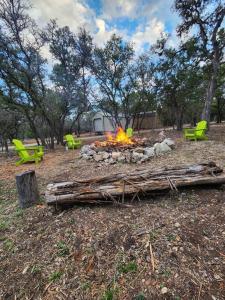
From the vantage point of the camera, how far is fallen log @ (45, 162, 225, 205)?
2.49 m

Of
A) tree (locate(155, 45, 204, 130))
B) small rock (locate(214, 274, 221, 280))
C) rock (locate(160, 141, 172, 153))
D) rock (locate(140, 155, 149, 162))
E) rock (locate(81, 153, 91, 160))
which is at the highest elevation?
tree (locate(155, 45, 204, 130))

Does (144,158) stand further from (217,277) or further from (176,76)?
(176,76)

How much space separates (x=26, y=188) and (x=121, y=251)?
1.96m

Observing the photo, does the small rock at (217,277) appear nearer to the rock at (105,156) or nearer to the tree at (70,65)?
the rock at (105,156)

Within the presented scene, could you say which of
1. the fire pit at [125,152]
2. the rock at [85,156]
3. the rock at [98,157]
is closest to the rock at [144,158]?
the fire pit at [125,152]

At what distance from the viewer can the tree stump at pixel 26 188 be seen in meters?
2.84

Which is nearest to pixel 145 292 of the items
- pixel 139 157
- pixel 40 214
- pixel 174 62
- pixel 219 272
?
pixel 219 272

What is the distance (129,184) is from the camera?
258 centimetres

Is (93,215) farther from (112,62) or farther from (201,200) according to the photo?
(112,62)

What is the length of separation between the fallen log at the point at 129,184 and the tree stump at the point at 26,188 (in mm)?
458

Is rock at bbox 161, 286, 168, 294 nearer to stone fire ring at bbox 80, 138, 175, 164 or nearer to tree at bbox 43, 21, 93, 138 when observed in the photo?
stone fire ring at bbox 80, 138, 175, 164

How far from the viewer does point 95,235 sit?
2.00 meters

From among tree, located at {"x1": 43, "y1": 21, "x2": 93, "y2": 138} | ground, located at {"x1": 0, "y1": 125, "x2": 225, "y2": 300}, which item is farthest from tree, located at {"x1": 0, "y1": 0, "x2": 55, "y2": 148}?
ground, located at {"x1": 0, "y1": 125, "x2": 225, "y2": 300}

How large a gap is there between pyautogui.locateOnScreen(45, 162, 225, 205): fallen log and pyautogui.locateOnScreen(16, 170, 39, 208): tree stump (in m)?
0.46
